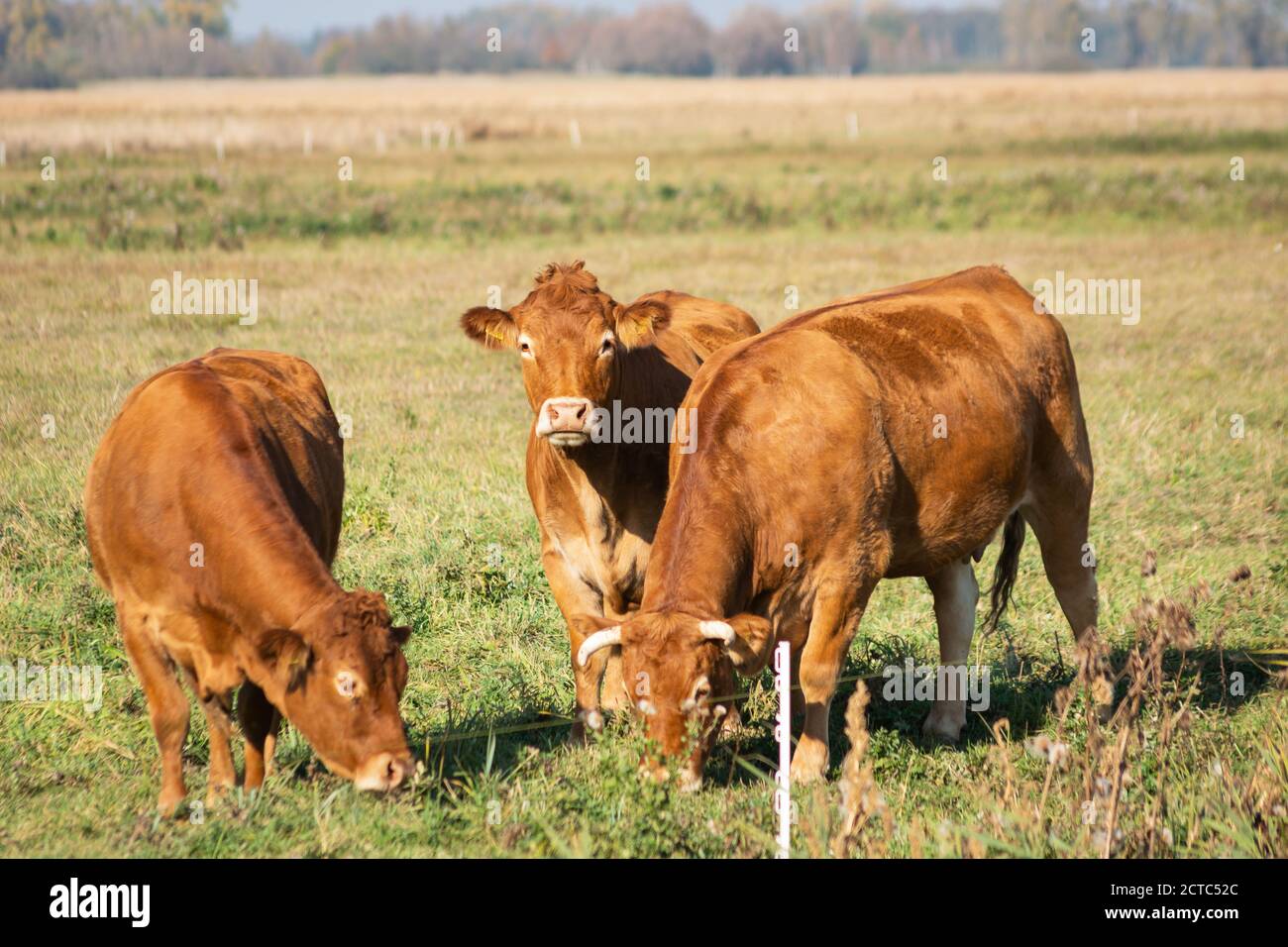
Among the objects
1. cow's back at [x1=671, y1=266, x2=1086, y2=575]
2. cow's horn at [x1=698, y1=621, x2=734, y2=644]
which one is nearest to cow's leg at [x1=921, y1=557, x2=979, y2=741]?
cow's back at [x1=671, y1=266, x2=1086, y2=575]

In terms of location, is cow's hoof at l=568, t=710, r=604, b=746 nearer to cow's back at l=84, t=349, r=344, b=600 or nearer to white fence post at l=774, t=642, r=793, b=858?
cow's back at l=84, t=349, r=344, b=600

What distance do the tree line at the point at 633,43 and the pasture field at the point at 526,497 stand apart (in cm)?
8699

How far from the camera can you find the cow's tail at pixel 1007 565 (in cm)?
766

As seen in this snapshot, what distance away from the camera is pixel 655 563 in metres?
5.72

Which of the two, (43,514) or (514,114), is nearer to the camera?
(43,514)

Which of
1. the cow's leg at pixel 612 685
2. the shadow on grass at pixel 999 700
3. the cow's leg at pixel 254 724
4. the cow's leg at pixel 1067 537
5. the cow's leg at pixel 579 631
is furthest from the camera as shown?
the cow's leg at pixel 1067 537

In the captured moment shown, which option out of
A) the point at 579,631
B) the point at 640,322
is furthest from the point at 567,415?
the point at 579,631

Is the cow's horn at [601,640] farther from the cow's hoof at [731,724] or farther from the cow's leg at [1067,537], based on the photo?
the cow's leg at [1067,537]

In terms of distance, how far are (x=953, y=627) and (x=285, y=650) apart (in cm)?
376

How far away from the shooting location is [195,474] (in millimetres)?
5695

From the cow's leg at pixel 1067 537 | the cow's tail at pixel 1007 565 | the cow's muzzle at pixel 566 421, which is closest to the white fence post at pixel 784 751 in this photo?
the cow's muzzle at pixel 566 421
